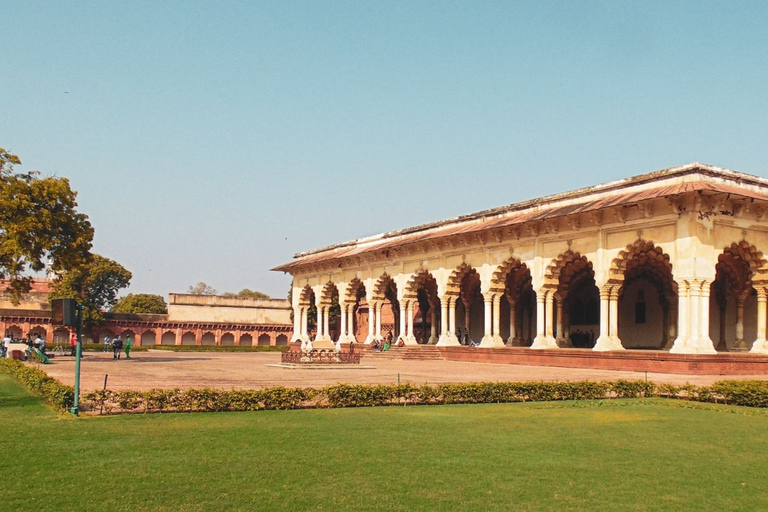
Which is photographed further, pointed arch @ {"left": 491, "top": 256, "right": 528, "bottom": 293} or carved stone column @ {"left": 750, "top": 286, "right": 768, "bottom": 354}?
pointed arch @ {"left": 491, "top": 256, "right": 528, "bottom": 293}

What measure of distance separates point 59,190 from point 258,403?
51.4 ft

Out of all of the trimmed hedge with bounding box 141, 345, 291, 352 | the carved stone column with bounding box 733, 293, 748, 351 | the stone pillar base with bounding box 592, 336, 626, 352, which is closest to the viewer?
the stone pillar base with bounding box 592, 336, 626, 352

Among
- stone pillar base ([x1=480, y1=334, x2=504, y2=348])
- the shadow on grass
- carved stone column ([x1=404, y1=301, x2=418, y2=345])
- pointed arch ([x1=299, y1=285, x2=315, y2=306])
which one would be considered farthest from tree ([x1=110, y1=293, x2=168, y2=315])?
the shadow on grass

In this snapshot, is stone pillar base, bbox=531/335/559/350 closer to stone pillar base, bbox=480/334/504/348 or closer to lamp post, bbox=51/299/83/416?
stone pillar base, bbox=480/334/504/348

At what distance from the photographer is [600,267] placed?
23688mm

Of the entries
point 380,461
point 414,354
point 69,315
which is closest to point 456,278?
point 414,354

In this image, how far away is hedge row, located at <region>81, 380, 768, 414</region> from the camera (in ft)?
35.4

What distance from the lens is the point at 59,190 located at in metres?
24.0

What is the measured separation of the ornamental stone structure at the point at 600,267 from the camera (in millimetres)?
20781

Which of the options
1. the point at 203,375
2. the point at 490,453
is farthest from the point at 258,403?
the point at 203,375

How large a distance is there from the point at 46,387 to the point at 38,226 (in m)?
12.3

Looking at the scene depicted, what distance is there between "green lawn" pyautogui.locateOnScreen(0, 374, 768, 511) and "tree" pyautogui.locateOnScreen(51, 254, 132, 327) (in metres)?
49.8

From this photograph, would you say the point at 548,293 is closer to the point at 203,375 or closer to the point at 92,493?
the point at 203,375

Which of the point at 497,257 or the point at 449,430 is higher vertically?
the point at 497,257
